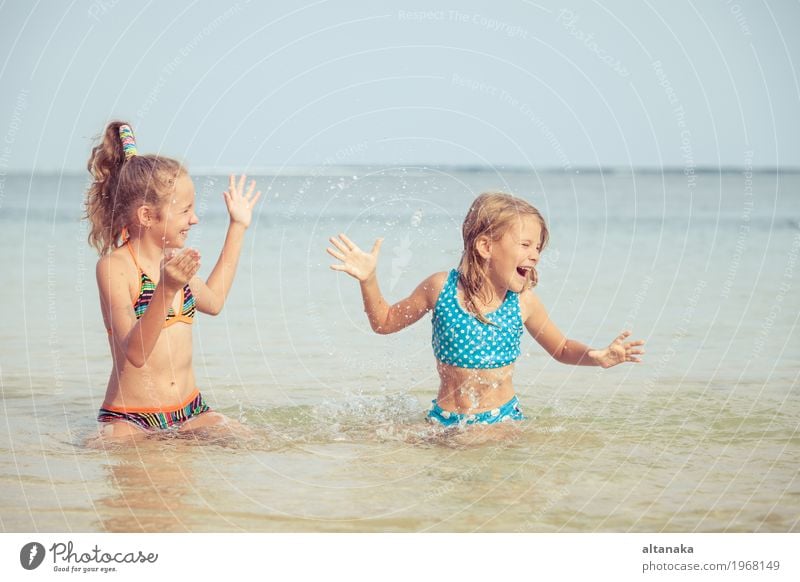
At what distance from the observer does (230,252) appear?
14.8 ft

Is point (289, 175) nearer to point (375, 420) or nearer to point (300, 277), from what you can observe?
point (300, 277)

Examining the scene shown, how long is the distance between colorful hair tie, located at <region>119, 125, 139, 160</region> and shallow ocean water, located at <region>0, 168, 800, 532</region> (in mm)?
1256

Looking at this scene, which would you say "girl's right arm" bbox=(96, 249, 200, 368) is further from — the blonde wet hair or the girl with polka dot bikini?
the blonde wet hair

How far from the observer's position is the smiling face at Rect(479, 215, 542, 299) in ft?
14.8

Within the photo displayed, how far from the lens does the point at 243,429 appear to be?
448 cm

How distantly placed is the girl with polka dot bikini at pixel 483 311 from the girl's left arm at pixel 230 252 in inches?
17.9

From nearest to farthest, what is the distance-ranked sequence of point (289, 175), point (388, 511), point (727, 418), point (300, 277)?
point (388, 511)
point (727, 418)
point (300, 277)
point (289, 175)

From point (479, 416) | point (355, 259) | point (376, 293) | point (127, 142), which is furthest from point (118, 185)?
point (479, 416)

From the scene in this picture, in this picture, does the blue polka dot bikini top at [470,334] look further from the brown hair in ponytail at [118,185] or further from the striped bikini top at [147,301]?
the brown hair in ponytail at [118,185]

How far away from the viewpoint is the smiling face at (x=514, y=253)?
14.8 ft
